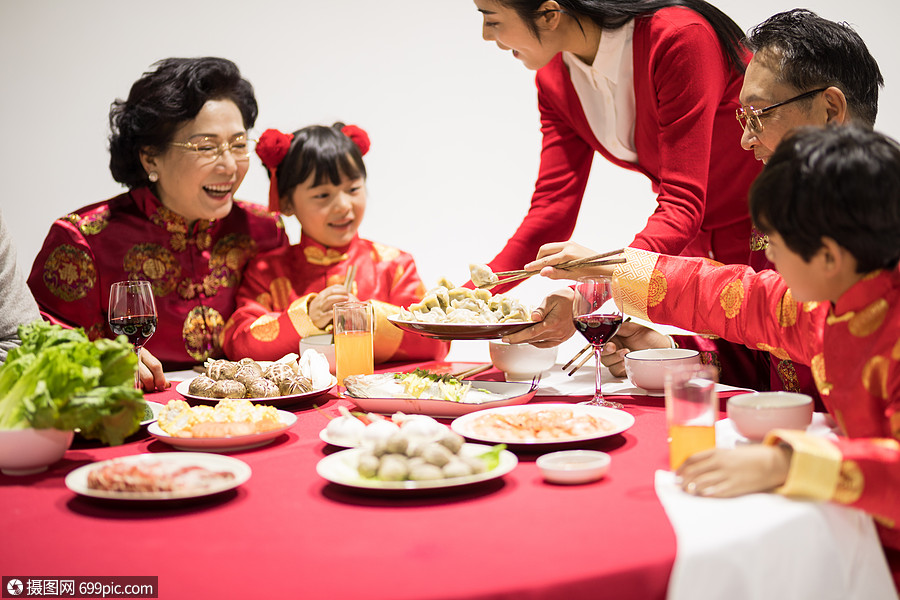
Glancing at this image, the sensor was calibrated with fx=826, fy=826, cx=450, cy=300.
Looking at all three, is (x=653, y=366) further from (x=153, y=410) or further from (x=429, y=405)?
(x=153, y=410)

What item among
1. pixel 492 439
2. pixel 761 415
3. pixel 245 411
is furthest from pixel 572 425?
pixel 245 411

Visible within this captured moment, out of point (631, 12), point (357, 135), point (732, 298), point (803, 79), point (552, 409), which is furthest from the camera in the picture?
point (357, 135)

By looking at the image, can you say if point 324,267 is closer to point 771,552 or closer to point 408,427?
point 408,427

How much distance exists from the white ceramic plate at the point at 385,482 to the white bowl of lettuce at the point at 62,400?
0.33m

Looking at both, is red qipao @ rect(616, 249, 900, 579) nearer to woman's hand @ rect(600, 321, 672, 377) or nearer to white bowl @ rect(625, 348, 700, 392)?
white bowl @ rect(625, 348, 700, 392)

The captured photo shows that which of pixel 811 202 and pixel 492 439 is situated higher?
pixel 811 202

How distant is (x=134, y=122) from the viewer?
108 inches

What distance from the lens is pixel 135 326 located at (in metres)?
1.73

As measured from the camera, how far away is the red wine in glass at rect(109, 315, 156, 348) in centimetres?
172

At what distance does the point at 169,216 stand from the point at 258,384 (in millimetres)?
1223

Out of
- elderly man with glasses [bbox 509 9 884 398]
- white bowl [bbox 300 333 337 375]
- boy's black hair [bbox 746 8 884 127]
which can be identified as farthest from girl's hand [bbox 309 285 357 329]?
boy's black hair [bbox 746 8 884 127]

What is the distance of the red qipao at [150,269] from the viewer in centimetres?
261

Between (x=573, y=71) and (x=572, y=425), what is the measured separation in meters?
1.61

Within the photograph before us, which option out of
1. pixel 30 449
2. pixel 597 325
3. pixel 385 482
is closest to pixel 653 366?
pixel 597 325
